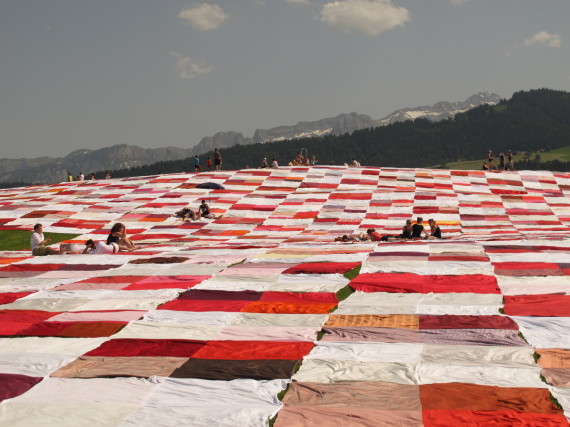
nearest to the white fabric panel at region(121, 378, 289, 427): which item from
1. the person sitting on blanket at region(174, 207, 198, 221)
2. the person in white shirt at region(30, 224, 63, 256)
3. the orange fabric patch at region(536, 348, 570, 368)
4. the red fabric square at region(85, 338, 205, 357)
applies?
the red fabric square at region(85, 338, 205, 357)

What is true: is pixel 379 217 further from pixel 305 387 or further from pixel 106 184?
pixel 305 387

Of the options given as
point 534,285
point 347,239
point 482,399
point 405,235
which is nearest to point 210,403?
point 482,399

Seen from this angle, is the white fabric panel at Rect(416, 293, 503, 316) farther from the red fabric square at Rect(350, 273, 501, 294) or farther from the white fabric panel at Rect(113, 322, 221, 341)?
the white fabric panel at Rect(113, 322, 221, 341)

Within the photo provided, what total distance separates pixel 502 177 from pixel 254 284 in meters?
43.3

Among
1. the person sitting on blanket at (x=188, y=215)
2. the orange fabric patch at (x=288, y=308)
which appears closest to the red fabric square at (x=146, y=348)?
the orange fabric patch at (x=288, y=308)

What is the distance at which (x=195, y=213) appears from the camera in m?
42.8

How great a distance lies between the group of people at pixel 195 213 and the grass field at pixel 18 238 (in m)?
7.58

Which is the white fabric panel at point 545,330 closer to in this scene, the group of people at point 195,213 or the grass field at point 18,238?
the grass field at point 18,238

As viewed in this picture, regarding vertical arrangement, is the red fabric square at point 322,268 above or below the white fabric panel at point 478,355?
above

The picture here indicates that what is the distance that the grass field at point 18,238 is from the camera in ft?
121

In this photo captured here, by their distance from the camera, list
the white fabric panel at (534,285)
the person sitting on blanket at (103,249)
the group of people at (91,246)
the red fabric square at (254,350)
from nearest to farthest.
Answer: the red fabric square at (254,350) < the white fabric panel at (534,285) < the person sitting on blanket at (103,249) < the group of people at (91,246)

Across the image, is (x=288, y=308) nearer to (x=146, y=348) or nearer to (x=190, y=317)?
(x=190, y=317)

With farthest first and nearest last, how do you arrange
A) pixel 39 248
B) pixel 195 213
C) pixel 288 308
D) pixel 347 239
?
1. pixel 195 213
2. pixel 347 239
3. pixel 39 248
4. pixel 288 308

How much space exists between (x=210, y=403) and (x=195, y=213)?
33350mm
